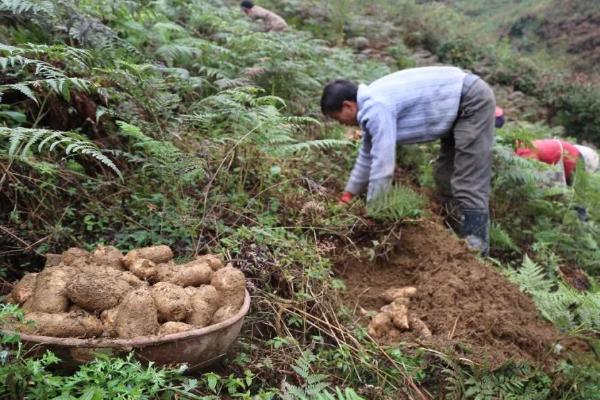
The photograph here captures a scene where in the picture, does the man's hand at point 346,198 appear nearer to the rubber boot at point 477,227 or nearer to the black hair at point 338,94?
the black hair at point 338,94

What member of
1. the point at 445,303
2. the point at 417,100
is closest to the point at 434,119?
the point at 417,100

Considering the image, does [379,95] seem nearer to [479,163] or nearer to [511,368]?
[479,163]

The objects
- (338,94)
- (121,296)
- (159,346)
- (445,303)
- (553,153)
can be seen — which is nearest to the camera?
(159,346)

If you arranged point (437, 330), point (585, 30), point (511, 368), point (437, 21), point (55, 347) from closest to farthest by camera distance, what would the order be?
point (55, 347)
point (511, 368)
point (437, 330)
point (437, 21)
point (585, 30)

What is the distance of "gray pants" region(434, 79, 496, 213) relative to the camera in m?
4.32

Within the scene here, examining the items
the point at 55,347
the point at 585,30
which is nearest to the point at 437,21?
the point at 585,30

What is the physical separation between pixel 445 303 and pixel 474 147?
1788 millimetres

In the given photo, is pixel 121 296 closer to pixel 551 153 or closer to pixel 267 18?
pixel 551 153

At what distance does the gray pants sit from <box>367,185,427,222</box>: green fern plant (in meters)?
0.71

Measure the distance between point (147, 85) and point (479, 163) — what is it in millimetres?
2773

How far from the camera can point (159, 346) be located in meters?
1.85

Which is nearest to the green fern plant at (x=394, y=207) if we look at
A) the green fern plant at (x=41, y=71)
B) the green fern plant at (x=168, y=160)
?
the green fern plant at (x=168, y=160)

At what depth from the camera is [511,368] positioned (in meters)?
2.55

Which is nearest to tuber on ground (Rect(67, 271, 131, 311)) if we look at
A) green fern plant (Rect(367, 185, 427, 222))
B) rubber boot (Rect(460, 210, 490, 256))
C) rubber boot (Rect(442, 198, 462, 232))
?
green fern plant (Rect(367, 185, 427, 222))
